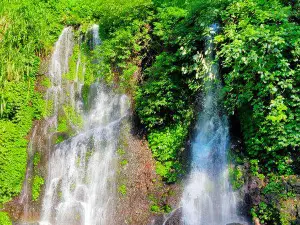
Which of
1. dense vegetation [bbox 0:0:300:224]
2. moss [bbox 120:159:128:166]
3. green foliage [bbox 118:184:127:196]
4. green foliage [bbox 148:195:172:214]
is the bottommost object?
green foliage [bbox 148:195:172:214]

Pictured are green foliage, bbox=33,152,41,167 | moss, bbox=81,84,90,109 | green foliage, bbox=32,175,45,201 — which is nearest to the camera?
green foliage, bbox=32,175,45,201

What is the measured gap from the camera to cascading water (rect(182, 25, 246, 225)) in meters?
8.32

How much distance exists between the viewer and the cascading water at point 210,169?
8.32 m

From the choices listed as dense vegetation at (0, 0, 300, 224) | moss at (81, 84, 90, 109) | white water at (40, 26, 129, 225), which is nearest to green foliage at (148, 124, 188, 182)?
dense vegetation at (0, 0, 300, 224)

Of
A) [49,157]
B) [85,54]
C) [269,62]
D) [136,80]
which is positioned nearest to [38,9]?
[85,54]

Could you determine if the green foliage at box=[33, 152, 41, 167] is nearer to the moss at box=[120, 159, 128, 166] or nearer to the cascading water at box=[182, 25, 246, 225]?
the moss at box=[120, 159, 128, 166]

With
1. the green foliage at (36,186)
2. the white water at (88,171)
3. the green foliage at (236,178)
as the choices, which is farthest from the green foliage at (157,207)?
the green foliage at (36,186)

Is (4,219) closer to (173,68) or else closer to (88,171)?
(88,171)

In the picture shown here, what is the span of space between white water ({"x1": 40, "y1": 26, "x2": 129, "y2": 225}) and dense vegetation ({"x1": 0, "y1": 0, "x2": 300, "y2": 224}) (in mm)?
652

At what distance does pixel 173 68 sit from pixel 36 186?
19.4 ft

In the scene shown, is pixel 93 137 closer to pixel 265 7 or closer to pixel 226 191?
pixel 226 191

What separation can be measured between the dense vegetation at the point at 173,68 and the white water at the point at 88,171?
0.65 metres

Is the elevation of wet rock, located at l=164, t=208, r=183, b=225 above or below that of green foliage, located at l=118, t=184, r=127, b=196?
below

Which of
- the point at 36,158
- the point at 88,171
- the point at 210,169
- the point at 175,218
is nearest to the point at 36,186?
the point at 36,158
